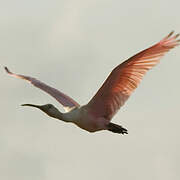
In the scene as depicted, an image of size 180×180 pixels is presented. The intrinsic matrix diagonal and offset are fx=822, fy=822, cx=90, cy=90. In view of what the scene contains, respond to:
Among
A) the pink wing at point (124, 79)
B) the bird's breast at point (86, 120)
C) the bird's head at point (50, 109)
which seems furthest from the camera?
the bird's head at point (50, 109)

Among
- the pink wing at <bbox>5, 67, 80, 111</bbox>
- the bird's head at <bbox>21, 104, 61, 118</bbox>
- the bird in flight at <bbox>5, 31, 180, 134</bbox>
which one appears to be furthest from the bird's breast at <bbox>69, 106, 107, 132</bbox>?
the pink wing at <bbox>5, 67, 80, 111</bbox>

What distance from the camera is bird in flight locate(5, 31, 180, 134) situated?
1906 cm

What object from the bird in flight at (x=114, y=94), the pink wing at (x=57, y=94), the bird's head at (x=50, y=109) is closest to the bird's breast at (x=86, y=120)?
the bird in flight at (x=114, y=94)

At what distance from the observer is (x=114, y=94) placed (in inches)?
792

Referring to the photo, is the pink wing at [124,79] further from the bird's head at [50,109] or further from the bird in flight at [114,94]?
the bird's head at [50,109]

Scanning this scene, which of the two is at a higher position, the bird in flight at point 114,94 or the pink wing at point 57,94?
the bird in flight at point 114,94

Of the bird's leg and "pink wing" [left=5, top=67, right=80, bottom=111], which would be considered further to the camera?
"pink wing" [left=5, top=67, right=80, bottom=111]

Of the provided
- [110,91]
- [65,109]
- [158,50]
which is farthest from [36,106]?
[158,50]

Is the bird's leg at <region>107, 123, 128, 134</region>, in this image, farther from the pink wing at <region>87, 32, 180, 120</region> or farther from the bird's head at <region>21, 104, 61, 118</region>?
the bird's head at <region>21, 104, 61, 118</region>

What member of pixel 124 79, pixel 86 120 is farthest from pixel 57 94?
pixel 124 79

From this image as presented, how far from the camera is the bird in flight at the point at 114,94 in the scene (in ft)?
62.5

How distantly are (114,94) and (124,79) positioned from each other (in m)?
0.52

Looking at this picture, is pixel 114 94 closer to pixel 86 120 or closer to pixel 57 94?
pixel 86 120

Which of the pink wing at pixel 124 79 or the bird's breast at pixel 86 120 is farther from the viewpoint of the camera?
the bird's breast at pixel 86 120
